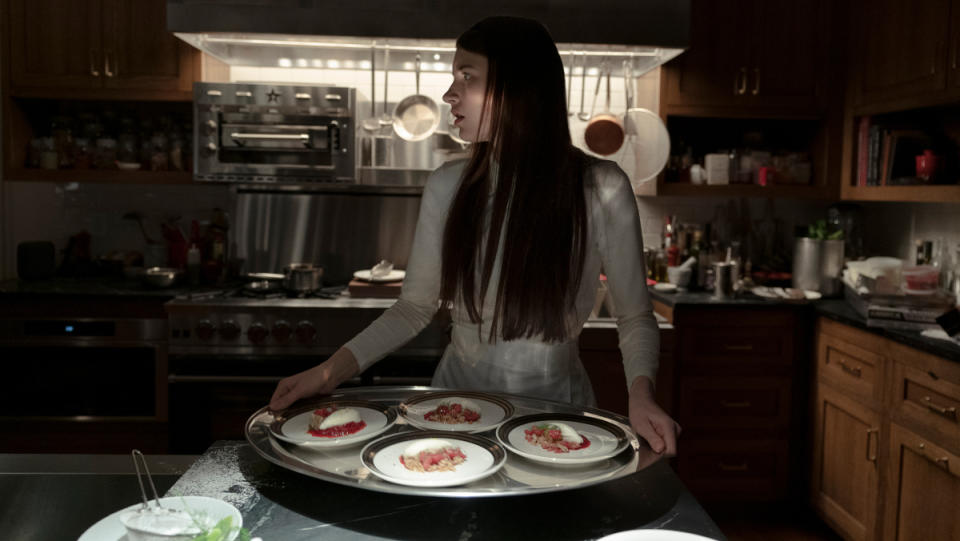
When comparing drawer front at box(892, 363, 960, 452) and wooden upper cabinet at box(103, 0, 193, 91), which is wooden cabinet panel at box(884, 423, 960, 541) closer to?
drawer front at box(892, 363, 960, 452)

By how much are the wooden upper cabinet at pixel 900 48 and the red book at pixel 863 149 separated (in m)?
0.10

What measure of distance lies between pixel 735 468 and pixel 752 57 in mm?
1875

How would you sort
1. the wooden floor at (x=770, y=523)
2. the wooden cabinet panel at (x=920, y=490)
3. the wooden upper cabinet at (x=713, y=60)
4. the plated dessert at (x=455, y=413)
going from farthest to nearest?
the wooden upper cabinet at (x=713, y=60), the wooden floor at (x=770, y=523), the wooden cabinet panel at (x=920, y=490), the plated dessert at (x=455, y=413)

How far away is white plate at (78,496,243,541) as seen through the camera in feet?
3.03

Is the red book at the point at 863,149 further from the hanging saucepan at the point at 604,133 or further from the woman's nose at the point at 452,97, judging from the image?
the woman's nose at the point at 452,97

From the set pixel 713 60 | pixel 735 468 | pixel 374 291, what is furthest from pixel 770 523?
pixel 713 60

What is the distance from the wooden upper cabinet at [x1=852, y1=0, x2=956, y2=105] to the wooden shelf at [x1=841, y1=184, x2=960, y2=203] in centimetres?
36

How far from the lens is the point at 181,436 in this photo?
3156 mm

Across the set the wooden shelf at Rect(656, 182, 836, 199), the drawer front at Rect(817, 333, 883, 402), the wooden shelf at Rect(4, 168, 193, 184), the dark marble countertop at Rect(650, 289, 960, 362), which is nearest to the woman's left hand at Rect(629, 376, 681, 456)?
the dark marble countertop at Rect(650, 289, 960, 362)

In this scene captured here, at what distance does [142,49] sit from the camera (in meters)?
3.54

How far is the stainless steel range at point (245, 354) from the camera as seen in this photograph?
3160 mm

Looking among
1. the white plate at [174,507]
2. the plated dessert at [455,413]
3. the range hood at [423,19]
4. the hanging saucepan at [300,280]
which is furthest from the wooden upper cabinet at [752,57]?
the white plate at [174,507]

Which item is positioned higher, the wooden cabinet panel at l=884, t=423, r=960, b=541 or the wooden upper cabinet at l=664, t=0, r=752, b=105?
the wooden upper cabinet at l=664, t=0, r=752, b=105

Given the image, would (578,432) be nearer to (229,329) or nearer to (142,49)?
(229,329)
